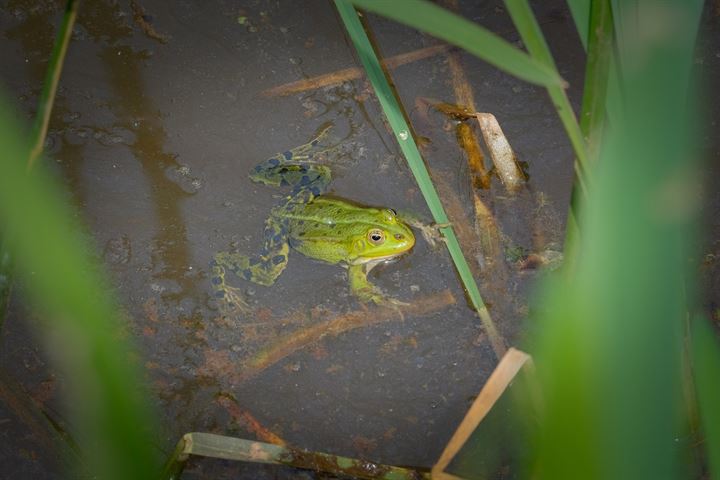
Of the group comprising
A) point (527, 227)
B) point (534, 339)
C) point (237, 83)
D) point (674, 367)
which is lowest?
point (674, 367)

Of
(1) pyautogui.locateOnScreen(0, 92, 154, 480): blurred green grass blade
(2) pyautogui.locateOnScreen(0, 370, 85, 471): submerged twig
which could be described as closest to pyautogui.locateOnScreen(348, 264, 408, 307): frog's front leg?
(2) pyautogui.locateOnScreen(0, 370, 85, 471): submerged twig

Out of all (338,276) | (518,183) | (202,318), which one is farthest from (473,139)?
(202,318)

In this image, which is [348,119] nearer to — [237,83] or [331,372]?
[237,83]

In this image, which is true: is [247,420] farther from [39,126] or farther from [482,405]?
[39,126]

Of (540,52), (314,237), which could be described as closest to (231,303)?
(314,237)

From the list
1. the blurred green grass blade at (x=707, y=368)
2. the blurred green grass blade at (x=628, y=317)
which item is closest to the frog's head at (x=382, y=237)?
the blurred green grass blade at (x=707, y=368)

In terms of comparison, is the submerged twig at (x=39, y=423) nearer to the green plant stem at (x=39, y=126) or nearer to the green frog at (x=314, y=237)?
the green frog at (x=314, y=237)
